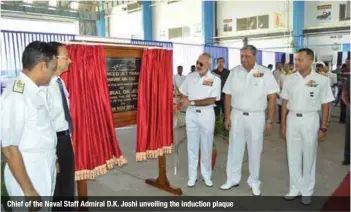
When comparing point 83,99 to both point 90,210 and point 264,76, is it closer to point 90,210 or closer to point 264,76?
point 90,210

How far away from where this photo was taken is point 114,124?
9.56ft

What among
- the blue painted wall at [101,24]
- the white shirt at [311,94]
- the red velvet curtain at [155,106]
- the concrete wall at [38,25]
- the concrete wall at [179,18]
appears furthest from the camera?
the blue painted wall at [101,24]

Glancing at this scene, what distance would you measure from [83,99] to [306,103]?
2026 mm

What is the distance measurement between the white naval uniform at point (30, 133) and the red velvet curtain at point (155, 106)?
130 cm

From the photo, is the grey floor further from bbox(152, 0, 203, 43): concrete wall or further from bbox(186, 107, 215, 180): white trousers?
bbox(152, 0, 203, 43): concrete wall

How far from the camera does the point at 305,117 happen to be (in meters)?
3.00

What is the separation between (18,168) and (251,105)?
2325mm

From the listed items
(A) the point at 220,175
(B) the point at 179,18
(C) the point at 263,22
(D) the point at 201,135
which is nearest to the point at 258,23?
(C) the point at 263,22

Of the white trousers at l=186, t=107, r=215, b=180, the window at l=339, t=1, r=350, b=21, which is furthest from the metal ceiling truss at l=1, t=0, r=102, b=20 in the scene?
the white trousers at l=186, t=107, r=215, b=180

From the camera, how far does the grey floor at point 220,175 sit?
3.47 meters

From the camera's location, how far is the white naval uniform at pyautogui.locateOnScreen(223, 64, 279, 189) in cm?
326

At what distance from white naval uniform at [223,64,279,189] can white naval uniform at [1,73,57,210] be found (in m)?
2.01
